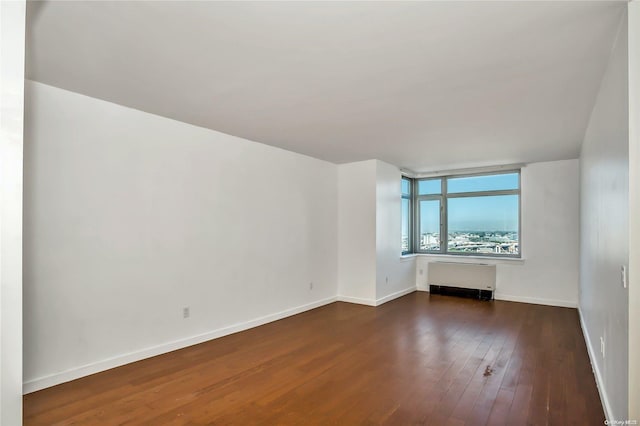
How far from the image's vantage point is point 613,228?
221cm

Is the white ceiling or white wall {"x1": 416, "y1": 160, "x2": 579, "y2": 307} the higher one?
the white ceiling

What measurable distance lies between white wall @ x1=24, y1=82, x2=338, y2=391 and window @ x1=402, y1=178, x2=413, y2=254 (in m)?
3.04

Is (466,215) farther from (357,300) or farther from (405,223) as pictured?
(357,300)

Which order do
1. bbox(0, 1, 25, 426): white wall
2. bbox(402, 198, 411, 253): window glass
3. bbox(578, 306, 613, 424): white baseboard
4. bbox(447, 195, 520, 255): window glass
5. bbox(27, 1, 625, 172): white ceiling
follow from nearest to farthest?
bbox(0, 1, 25, 426): white wall → bbox(27, 1, 625, 172): white ceiling → bbox(578, 306, 613, 424): white baseboard → bbox(447, 195, 520, 255): window glass → bbox(402, 198, 411, 253): window glass

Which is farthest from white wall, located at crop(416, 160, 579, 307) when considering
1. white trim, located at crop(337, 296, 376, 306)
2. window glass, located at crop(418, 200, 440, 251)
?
white trim, located at crop(337, 296, 376, 306)

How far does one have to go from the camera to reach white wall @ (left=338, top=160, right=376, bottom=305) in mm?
5875

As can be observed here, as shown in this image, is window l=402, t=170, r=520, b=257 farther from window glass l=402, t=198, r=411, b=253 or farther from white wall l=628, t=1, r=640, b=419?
white wall l=628, t=1, r=640, b=419

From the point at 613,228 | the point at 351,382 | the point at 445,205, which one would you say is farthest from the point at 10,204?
the point at 445,205

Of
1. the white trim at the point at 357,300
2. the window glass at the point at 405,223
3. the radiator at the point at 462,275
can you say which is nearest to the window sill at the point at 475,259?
the radiator at the point at 462,275

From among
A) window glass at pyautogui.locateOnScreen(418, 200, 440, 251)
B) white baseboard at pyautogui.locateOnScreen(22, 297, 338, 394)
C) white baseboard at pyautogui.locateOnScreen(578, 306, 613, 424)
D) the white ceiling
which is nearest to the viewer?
the white ceiling

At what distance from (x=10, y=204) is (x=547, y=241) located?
6.78 metres

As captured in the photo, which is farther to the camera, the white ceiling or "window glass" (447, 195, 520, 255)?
"window glass" (447, 195, 520, 255)

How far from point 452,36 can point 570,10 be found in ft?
1.85

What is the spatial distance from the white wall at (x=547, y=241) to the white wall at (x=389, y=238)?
5.65ft
